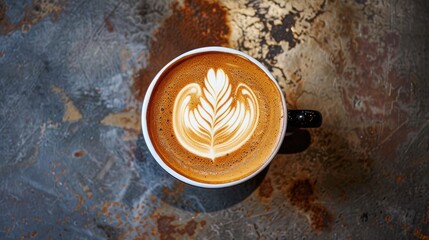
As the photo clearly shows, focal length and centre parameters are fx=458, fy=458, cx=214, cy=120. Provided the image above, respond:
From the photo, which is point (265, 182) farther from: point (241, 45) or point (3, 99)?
point (3, 99)

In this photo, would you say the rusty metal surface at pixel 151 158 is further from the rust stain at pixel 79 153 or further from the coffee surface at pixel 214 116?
the coffee surface at pixel 214 116

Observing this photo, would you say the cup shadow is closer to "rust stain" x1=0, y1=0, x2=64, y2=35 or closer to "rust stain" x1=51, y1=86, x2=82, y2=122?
"rust stain" x1=51, y1=86, x2=82, y2=122

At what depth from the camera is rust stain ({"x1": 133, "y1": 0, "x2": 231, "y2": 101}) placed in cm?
94

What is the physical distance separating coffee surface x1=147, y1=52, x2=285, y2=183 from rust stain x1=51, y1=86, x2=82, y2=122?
0.76ft

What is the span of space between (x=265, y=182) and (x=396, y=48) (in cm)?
39

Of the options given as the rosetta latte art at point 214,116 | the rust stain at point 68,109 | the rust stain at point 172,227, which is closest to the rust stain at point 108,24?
the rust stain at point 68,109

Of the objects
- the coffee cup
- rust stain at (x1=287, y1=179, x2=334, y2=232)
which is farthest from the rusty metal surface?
the coffee cup

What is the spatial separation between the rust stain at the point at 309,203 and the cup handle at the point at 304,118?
191 mm

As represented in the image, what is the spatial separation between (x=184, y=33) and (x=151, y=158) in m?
0.27

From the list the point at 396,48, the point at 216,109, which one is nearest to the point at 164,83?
the point at 216,109

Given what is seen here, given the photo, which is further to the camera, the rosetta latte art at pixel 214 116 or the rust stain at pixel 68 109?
the rust stain at pixel 68 109

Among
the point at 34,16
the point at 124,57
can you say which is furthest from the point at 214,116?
the point at 34,16

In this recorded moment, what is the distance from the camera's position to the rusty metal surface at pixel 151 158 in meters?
0.94

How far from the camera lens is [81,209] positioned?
0.94 metres
